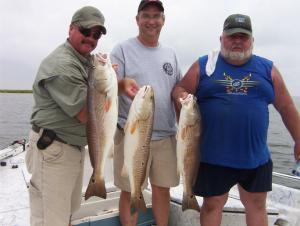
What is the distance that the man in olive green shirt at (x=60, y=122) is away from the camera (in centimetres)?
336

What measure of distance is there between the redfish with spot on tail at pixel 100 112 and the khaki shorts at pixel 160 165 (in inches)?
38.4

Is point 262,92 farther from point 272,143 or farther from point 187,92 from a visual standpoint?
point 272,143

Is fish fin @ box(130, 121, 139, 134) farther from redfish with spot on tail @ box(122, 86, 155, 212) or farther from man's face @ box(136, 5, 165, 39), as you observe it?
man's face @ box(136, 5, 165, 39)

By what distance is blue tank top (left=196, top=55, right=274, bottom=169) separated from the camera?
3992 millimetres

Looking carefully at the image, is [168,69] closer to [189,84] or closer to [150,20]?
[189,84]

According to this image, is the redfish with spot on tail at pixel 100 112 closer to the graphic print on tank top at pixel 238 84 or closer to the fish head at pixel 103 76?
the fish head at pixel 103 76

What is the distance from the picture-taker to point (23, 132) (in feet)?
88.2

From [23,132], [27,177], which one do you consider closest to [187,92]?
[27,177]

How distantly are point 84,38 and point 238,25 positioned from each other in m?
1.61

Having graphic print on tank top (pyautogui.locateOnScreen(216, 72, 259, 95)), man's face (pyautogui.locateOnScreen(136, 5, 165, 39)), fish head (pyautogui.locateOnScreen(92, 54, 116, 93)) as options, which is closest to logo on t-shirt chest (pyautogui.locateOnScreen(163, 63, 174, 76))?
man's face (pyautogui.locateOnScreen(136, 5, 165, 39))

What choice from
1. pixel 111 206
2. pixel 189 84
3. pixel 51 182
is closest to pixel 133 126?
pixel 51 182

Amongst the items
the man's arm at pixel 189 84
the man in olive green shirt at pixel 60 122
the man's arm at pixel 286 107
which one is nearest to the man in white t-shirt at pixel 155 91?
the man's arm at pixel 189 84

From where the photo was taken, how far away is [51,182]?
3.52 m

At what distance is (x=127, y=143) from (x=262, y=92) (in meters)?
1.59
